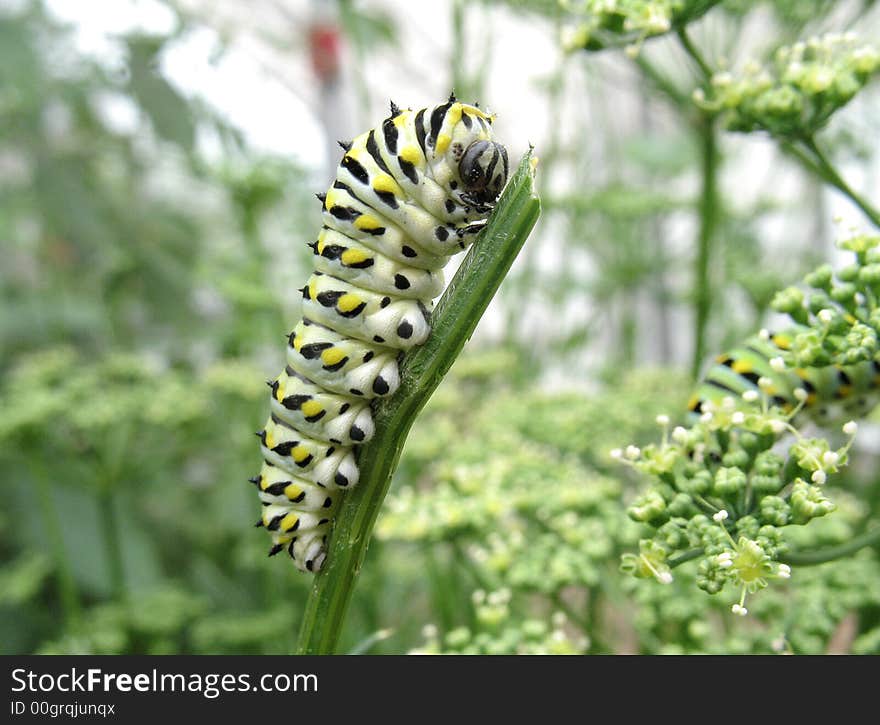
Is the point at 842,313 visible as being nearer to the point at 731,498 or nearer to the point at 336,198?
the point at 731,498

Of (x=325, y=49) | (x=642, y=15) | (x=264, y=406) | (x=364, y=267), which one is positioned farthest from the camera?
(x=325, y=49)

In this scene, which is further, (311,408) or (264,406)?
(264,406)

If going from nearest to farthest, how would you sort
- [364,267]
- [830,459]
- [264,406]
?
[830,459], [364,267], [264,406]

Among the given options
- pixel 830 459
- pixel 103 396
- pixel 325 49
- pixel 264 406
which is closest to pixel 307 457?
pixel 830 459

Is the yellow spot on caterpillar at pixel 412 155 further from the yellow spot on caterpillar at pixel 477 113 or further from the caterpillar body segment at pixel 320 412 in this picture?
the caterpillar body segment at pixel 320 412

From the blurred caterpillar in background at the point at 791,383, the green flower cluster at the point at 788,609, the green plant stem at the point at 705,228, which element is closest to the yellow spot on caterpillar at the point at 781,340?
the blurred caterpillar in background at the point at 791,383
